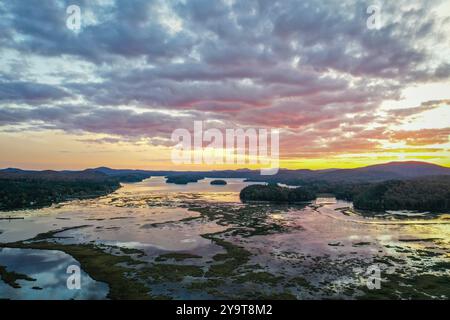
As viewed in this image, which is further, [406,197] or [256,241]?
[406,197]

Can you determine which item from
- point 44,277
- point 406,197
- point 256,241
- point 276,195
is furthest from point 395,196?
point 44,277

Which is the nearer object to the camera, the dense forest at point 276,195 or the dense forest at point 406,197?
the dense forest at point 406,197

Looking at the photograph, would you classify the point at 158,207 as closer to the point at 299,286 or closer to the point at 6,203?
the point at 6,203

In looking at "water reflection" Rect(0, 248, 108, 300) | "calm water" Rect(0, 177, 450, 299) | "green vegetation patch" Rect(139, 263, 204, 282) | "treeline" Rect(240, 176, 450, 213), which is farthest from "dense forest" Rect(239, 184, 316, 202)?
"green vegetation patch" Rect(139, 263, 204, 282)

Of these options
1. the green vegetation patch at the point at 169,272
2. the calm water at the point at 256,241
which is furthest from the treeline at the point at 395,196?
the green vegetation patch at the point at 169,272

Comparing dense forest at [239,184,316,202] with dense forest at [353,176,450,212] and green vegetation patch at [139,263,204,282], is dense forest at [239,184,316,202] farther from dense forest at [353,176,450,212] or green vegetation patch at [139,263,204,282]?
green vegetation patch at [139,263,204,282]

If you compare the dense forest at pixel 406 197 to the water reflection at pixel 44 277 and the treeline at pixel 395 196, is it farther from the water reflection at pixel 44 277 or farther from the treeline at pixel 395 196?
the water reflection at pixel 44 277

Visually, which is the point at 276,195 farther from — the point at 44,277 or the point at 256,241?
the point at 44,277
